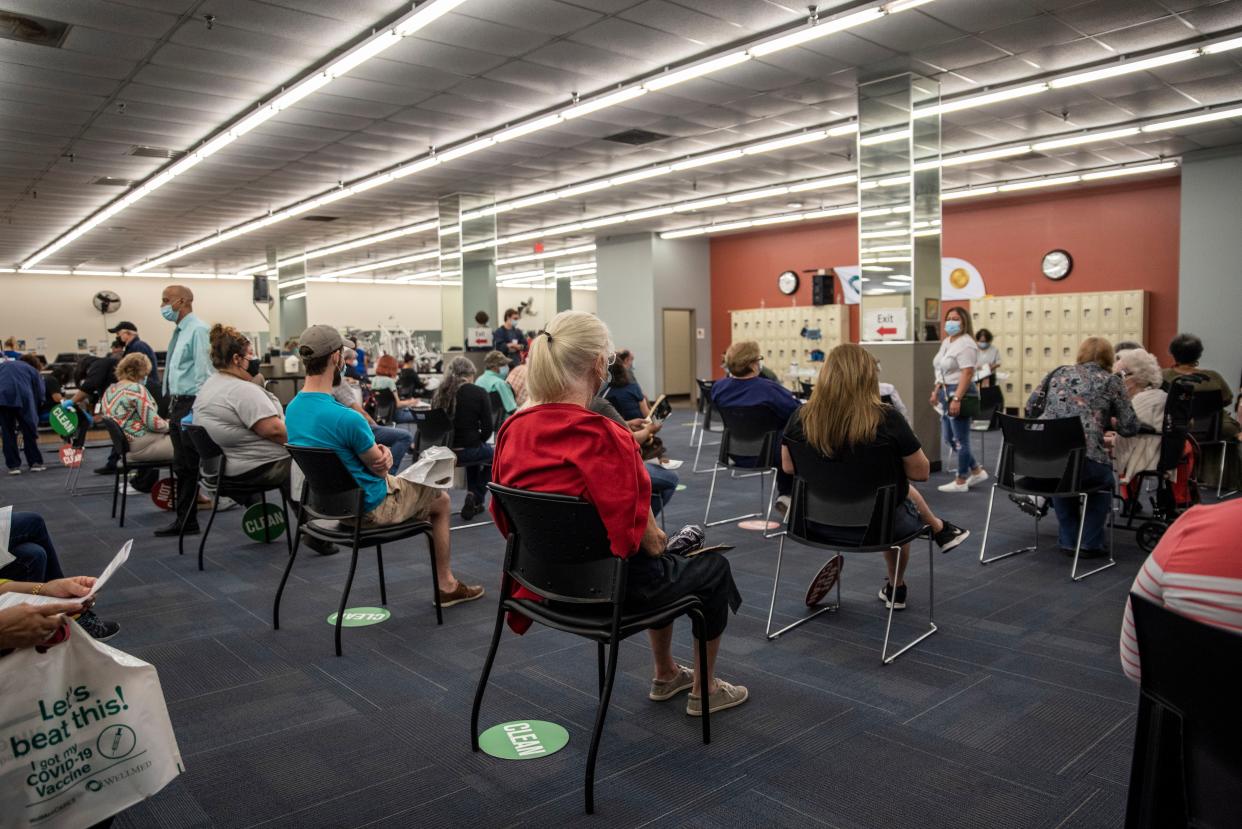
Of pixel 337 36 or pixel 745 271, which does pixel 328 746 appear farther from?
pixel 745 271

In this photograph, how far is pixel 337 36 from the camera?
6664 mm

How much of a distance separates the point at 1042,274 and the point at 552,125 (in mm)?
8571

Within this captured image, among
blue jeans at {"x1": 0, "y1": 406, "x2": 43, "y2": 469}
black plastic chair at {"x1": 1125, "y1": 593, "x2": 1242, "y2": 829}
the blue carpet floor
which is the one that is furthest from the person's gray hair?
blue jeans at {"x1": 0, "y1": 406, "x2": 43, "y2": 469}

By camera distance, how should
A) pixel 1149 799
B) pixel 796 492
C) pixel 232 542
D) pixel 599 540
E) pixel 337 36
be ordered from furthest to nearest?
pixel 337 36 < pixel 232 542 < pixel 796 492 < pixel 599 540 < pixel 1149 799

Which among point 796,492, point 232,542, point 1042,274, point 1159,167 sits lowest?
point 232,542

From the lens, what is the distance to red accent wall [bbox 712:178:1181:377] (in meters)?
12.3

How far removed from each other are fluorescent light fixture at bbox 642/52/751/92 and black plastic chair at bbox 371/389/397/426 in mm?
4029

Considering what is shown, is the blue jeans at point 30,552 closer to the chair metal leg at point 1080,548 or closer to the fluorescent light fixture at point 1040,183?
the chair metal leg at point 1080,548

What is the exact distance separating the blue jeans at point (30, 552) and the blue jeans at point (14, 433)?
756 centimetres

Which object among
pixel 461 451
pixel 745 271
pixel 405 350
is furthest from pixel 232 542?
pixel 745 271

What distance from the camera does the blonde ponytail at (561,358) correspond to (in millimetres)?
2477

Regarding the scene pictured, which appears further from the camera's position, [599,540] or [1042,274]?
[1042,274]

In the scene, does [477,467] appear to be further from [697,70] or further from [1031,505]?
[697,70]

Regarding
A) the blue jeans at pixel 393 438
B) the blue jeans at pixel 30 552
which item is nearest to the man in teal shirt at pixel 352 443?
the blue jeans at pixel 30 552
